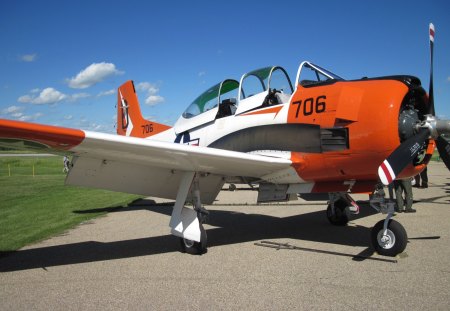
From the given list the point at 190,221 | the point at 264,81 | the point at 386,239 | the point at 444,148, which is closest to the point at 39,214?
the point at 190,221

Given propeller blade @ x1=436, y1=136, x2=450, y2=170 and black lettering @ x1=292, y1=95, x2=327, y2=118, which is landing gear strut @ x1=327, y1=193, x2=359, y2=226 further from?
black lettering @ x1=292, y1=95, x2=327, y2=118

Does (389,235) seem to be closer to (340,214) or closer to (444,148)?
(444,148)

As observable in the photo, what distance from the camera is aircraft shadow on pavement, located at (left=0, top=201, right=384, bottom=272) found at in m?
5.37

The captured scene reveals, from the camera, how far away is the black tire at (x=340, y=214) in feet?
24.7

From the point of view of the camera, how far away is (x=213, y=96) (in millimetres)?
7199

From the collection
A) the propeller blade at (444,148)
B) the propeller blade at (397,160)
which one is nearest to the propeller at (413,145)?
the propeller blade at (397,160)

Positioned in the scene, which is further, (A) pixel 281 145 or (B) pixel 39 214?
(B) pixel 39 214

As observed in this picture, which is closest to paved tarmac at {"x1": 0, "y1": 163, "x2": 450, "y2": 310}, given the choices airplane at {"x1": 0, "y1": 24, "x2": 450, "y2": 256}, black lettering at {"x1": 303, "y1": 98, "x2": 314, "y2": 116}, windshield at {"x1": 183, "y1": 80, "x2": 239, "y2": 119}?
airplane at {"x1": 0, "y1": 24, "x2": 450, "y2": 256}

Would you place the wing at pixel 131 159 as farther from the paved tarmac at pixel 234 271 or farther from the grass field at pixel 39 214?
the grass field at pixel 39 214

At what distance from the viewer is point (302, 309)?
134 inches

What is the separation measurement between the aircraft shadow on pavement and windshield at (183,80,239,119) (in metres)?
2.42

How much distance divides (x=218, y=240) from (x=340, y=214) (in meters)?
2.63

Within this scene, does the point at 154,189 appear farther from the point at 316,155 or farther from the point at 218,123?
the point at 316,155

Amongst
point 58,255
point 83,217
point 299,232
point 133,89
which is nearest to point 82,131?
point 58,255
